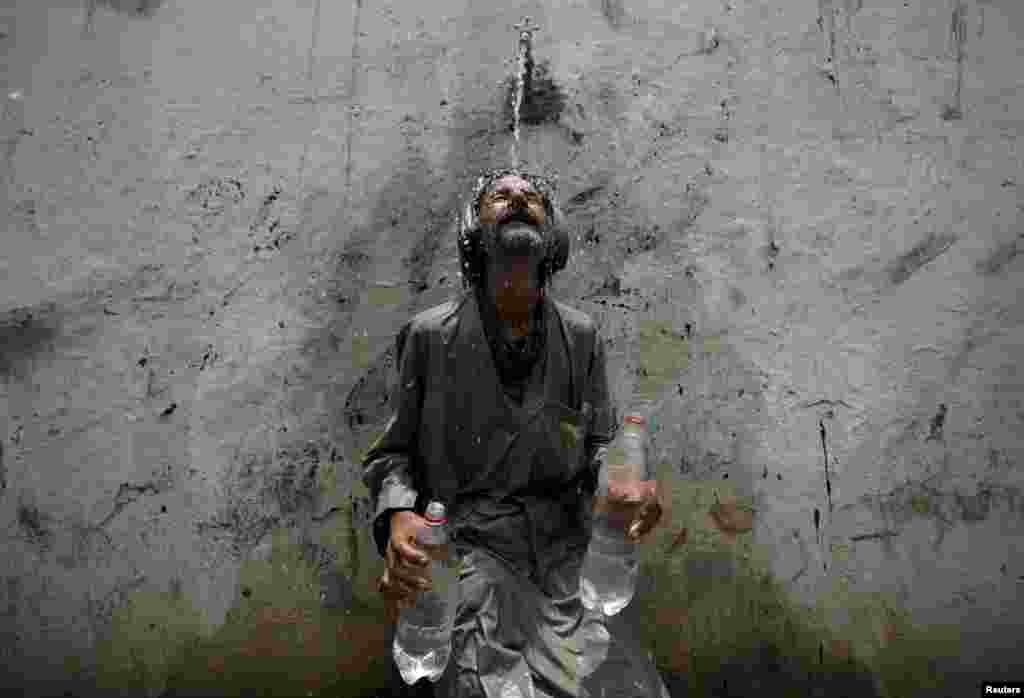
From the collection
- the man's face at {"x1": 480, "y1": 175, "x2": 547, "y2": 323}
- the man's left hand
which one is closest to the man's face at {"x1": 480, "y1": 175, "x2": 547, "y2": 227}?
the man's face at {"x1": 480, "y1": 175, "x2": 547, "y2": 323}

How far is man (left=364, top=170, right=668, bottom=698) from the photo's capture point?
2645 millimetres

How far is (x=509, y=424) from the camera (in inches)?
109

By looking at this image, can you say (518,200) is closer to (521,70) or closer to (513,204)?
(513,204)

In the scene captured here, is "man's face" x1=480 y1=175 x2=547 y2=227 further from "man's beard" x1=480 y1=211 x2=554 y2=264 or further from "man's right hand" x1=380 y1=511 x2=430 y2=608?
"man's right hand" x1=380 y1=511 x2=430 y2=608

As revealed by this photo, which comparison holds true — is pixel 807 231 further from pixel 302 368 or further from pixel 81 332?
pixel 81 332

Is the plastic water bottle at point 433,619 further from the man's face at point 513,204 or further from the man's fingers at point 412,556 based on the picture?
the man's face at point 513,204

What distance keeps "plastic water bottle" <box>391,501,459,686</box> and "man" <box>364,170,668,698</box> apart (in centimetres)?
15

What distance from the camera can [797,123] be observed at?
3.71 m

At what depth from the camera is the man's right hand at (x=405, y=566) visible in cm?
240

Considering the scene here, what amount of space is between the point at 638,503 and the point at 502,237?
0.85 metres

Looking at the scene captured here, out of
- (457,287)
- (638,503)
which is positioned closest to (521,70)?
(457,287)

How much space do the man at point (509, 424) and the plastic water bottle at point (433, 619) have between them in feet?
0.48

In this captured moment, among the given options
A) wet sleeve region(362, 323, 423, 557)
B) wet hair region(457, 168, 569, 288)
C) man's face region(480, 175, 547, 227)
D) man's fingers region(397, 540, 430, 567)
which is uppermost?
man's face region(480, 175, 547, 227)

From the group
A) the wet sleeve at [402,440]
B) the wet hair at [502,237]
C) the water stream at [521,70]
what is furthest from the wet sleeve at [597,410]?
the water stream at [521,70]
